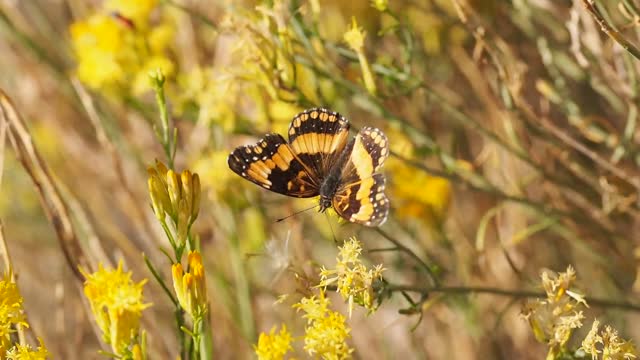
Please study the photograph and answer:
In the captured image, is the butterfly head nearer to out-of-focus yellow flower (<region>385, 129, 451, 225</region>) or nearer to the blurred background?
the blurred background

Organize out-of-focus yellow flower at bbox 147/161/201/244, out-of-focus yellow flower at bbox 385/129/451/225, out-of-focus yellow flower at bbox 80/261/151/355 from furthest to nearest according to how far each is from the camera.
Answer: out-of-focus yellow flower at bbox 385/129/451/225
out-of-focus yellow flower at bbox 147/161/201/244
out-of-focus yellow flower at bbox 80/261/151/355

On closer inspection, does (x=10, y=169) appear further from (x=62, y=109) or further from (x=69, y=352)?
(x=69, y=352)

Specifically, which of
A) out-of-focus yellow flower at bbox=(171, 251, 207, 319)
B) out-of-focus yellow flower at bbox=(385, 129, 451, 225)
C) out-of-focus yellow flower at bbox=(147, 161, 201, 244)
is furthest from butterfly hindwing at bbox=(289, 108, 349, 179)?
out-of-focus yellow flower at bbox=(385, 129, 451, 225)

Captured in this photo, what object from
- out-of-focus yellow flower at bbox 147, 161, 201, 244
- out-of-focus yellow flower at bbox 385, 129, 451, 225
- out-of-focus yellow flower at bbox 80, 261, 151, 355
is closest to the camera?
out-of-focus yellow flower at bbox 80, 261, 151, 355

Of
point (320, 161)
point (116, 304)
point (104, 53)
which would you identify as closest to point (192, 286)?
point (116, 304)

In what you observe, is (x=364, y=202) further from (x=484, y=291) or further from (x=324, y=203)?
(x=484, y=291)

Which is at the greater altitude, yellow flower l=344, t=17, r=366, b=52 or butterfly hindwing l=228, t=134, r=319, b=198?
yellow flower l=344, t=17, r=366, b=52
